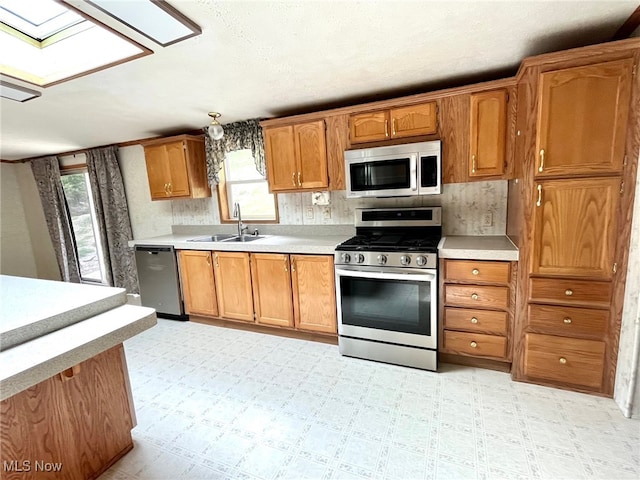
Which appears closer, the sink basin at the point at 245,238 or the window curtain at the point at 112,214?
the sink basin at the point at 245,238

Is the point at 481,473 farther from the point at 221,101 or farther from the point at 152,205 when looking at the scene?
the point at 152,205

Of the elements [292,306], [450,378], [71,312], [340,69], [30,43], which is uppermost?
[30,43]

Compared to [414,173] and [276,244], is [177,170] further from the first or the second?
[414,173]

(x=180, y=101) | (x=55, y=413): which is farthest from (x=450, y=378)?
(x=180, y=101)

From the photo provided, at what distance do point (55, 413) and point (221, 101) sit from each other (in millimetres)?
2395

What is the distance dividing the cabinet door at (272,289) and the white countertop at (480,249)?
139cm

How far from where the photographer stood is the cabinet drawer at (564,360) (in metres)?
1.89

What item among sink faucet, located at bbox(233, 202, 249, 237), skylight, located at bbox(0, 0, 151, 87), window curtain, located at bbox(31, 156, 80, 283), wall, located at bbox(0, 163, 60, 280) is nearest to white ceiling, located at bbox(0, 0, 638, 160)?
skylight, located at bbox(0, 0, 151, 87)

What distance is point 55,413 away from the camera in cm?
138

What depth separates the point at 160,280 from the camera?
137 inches

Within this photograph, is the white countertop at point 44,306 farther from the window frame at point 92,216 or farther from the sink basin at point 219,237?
the window frame at point 92,216

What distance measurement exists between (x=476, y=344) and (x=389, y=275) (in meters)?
0.82

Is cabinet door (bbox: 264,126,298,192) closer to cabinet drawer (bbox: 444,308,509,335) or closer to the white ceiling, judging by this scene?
the white ceiling

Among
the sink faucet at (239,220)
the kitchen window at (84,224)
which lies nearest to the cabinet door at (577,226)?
the sink faucet at (239,220)
